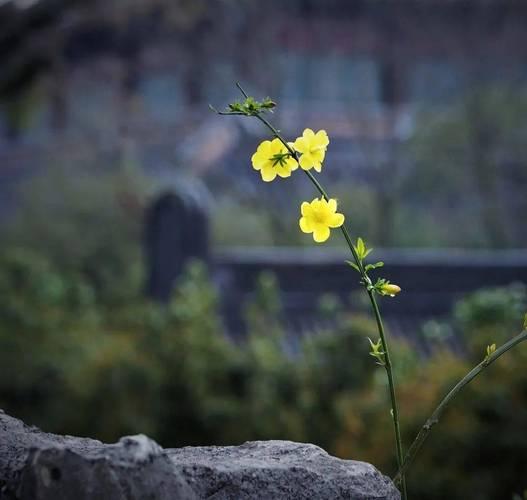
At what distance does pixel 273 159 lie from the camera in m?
1.35

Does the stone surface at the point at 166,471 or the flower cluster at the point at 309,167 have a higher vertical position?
the flower cluster at the point at 309,167

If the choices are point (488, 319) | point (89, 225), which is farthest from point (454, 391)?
point (89, 225)

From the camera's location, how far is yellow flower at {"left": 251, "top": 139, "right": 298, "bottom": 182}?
53.1 inches

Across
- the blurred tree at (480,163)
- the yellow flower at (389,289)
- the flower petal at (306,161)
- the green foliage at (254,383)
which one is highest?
the blurred tree at (480,163)

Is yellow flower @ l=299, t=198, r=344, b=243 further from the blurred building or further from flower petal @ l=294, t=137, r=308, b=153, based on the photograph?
the blurred building

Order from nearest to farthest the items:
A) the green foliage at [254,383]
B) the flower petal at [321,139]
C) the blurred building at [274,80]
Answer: the flower petal at [321,139]
the green foliage at [254,383]
the blurred building at [274,80]

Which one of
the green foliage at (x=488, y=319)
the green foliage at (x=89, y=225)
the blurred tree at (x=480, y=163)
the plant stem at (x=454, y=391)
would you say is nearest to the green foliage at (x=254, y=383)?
the green foliage at (x=488, y=319)

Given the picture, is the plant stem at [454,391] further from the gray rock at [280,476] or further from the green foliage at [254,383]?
the green foliage at [254,383]

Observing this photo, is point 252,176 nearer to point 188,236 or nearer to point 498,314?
point 188,236

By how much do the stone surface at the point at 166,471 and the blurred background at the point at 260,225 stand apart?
1.92 m

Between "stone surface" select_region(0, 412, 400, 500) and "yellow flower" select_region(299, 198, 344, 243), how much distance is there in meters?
0.26

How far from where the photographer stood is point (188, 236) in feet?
18.4

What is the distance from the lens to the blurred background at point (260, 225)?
3893 millimetres

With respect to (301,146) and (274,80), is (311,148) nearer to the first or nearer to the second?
(301,146)
